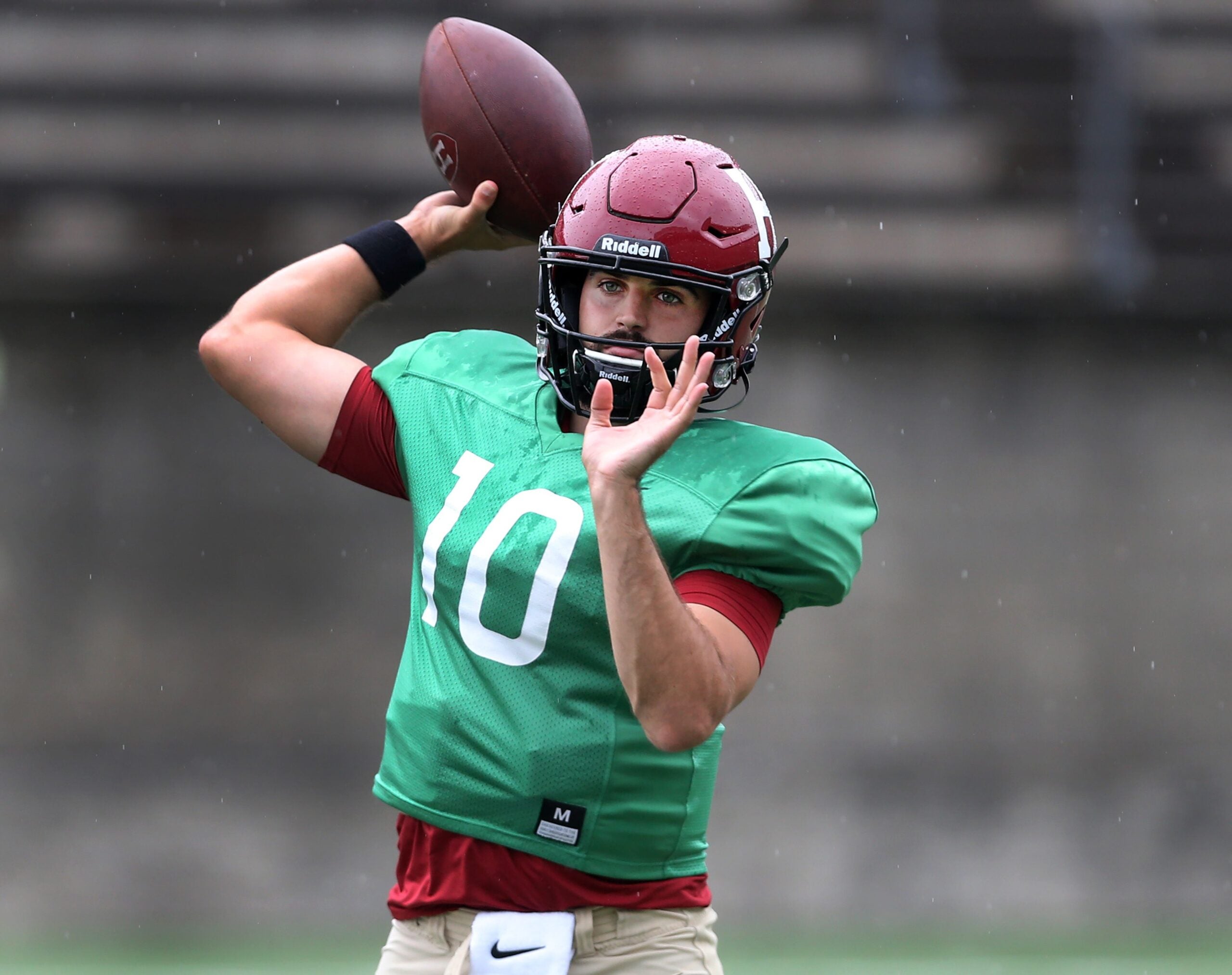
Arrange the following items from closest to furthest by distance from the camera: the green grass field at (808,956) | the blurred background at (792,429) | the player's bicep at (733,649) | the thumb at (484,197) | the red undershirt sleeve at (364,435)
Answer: the player's bicep at (733,649) < the red undershirt sleeve at (364,435) < the thumb at (484,197) < the green grass field at (808,956) < the blurred background at (792,429)

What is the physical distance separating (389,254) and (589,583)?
70cm

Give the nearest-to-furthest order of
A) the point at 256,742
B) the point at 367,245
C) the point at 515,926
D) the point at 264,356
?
the point at 515,926, the point at 264,356, the point at 367,245, the point at 256,742

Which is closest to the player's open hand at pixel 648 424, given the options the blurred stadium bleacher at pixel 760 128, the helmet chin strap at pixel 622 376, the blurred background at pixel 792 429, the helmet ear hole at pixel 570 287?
the helmet chin strap at pixel 622 376

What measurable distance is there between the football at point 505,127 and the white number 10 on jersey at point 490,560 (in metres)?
0.51

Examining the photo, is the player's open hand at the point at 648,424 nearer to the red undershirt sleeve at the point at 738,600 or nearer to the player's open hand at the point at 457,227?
the red undershirt sleeve at the point at 738,600

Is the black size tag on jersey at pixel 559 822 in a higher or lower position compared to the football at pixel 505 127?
lower

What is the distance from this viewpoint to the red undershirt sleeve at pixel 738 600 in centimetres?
169

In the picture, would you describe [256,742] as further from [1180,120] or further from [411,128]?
[1180,120]

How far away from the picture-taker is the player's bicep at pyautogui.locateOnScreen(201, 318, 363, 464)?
201 centimetres

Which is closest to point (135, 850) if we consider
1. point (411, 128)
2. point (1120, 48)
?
point (411, 128)

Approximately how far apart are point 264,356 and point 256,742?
152 inches

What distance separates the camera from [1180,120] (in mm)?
6625

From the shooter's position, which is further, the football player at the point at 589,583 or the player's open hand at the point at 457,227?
the player's open hand at the point at 457,227

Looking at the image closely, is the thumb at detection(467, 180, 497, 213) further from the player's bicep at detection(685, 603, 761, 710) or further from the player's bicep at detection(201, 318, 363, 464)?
the player's bicep at detection(685, 603, 761, 710)
